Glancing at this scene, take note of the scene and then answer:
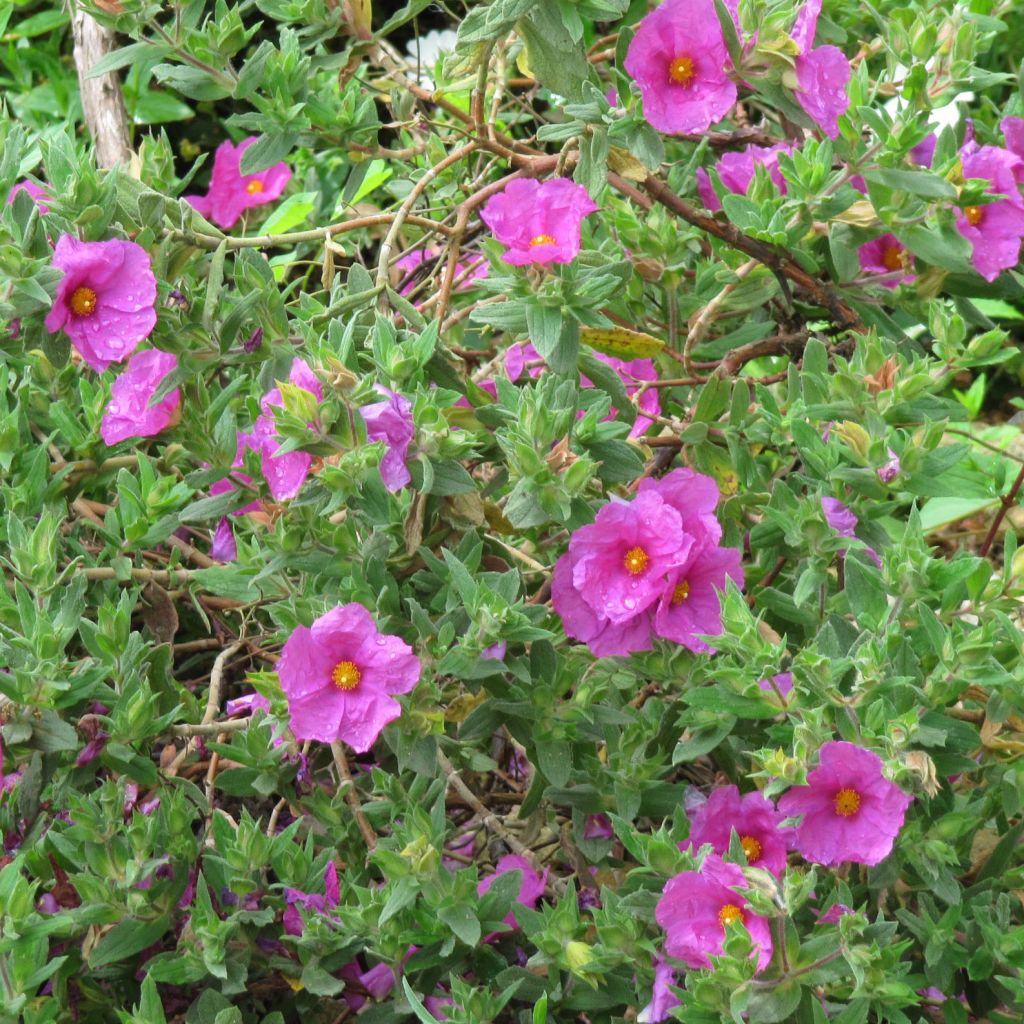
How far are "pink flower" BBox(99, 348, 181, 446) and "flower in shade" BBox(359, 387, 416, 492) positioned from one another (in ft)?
1.01

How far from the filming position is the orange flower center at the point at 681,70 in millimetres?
1565

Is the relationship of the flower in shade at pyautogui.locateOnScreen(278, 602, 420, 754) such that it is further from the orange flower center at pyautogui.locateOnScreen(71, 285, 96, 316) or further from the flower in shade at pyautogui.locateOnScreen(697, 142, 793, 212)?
the flower in shade at pyautogui.locateOnScreen(697, 142, 793, 212)

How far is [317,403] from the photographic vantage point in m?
1.40

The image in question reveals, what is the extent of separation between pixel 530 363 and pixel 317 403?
57 cm

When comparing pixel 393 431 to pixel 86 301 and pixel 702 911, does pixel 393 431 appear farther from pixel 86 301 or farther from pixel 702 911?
pixel 702 911

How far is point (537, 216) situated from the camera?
1.56m

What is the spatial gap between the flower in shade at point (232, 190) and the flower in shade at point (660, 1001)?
1.79 metres

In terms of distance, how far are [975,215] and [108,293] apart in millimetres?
1112

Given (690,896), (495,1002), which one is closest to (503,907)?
(495,1002)

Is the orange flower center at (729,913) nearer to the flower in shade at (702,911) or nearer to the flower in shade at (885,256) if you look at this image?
the flower in shade at (702,911)

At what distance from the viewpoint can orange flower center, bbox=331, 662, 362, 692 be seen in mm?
1437

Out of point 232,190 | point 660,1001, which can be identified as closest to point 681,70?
point 660,1001

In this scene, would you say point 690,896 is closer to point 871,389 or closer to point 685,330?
point 871,389

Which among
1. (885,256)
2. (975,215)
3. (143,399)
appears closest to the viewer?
(143,399)
